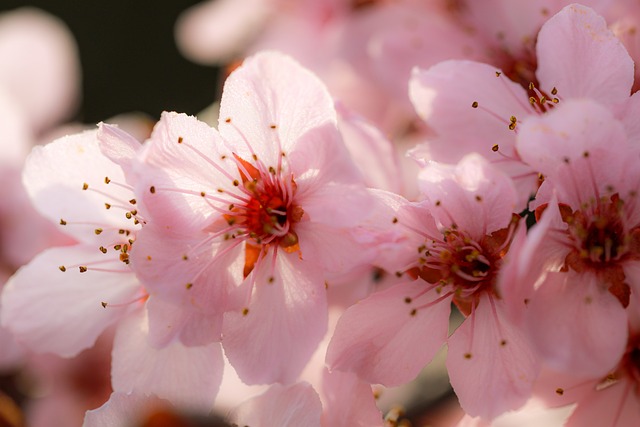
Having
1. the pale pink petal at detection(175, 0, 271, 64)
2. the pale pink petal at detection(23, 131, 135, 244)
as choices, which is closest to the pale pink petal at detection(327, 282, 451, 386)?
the pale pink petal at detection(23, 131, 135, 244)

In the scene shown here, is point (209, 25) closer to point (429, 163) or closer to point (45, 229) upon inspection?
point (45, 229)

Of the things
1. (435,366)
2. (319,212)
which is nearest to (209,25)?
(435,366)

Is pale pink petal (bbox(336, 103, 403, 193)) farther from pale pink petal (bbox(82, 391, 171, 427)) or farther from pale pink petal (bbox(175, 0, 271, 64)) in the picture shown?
pale pink petal (bbox(175, 0, 271, 64))

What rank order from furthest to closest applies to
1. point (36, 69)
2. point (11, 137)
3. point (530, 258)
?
point (36, 69), point (11, 137), point (530, 258)

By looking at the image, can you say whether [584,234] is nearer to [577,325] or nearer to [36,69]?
[577,325]

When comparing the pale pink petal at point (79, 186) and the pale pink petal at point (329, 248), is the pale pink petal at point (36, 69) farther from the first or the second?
the pale pink petal at point (329, 248)

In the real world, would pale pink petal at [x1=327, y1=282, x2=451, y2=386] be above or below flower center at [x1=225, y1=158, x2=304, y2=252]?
below

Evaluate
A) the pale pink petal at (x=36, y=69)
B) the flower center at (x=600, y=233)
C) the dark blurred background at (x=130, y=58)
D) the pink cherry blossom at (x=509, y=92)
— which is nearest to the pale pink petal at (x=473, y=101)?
the pink cherry blossom at (x=509, y=92)

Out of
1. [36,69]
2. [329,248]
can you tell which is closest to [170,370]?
[329,248]
